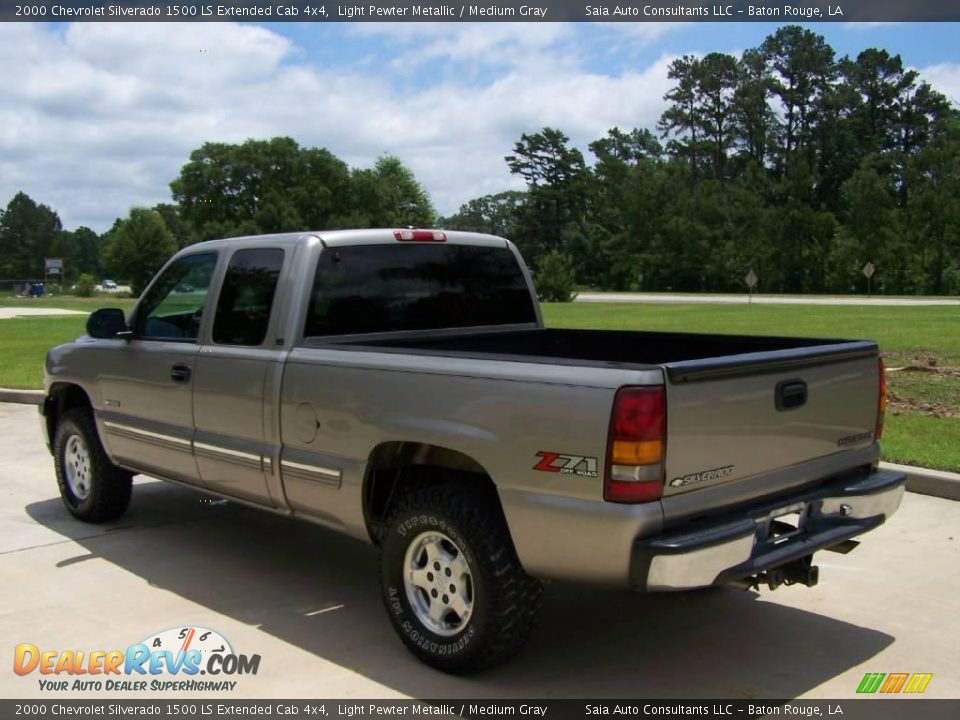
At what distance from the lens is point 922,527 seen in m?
6.13

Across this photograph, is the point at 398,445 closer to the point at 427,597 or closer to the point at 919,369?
the point at 427,597

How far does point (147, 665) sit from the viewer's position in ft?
14.0

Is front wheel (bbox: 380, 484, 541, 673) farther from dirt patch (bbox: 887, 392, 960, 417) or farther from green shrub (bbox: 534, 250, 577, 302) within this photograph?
green shrub (bbox: 534, 250, 577, 302)

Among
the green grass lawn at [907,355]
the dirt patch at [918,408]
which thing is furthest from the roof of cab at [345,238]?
the dirt patch at [918,408]

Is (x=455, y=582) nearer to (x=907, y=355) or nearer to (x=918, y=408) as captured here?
(x=918, y=408)

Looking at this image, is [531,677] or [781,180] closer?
[531,677]

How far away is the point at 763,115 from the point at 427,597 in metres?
98.1

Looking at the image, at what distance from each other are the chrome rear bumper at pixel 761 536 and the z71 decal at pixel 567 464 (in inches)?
12.1

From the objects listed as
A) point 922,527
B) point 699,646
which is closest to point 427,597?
point 699,646

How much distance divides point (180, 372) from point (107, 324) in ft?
2.87

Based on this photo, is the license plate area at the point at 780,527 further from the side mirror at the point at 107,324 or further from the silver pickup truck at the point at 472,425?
the side mirror at the point at 107,324

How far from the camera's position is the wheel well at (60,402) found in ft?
21.9

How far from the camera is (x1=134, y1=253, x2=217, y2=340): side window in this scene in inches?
222

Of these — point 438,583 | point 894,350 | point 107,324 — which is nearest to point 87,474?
point 107,324
